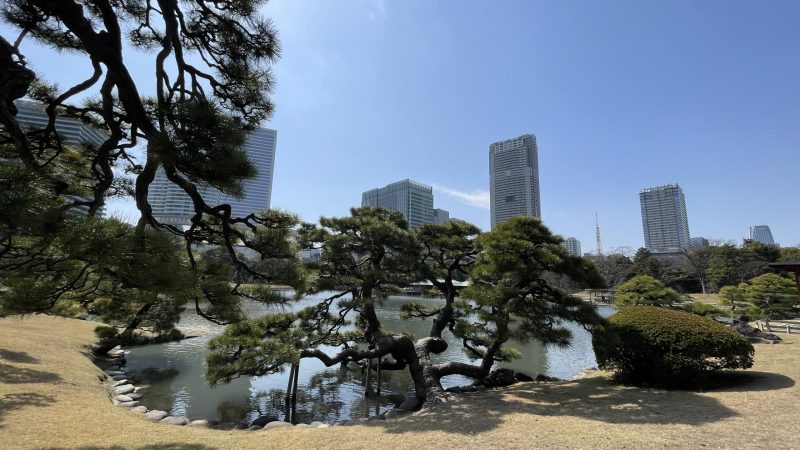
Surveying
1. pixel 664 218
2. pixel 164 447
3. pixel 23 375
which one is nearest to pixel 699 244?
pixel 664 218

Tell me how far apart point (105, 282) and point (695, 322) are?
857 centimetres

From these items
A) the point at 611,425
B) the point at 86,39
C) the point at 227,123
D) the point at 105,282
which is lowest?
the point at 611,425

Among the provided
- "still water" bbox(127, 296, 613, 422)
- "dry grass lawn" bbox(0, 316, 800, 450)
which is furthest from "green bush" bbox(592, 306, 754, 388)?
"still water" bbox(127, 296, 613, 422)

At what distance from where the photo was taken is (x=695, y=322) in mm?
6285

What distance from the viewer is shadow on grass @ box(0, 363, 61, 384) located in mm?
6311

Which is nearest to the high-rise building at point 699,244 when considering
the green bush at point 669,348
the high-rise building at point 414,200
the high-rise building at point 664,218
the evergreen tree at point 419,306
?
the high-rise building at point 664,218

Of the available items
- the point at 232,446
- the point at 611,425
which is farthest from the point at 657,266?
the point at 232,446

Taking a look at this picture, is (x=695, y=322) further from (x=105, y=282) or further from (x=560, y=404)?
(x=105, y=282)

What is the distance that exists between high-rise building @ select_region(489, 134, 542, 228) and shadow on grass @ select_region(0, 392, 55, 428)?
4576cm

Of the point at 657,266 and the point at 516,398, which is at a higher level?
the point at 657,266

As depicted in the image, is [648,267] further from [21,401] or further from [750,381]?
[21,401]

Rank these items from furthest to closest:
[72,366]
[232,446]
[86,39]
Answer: [72,366] → [232,446] → [86,39]

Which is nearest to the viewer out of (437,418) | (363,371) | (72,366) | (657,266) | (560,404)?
(437,418)

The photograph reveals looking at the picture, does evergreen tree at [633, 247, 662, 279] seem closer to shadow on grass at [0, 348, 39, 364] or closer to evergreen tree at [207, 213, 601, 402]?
evergreen tree at [207, 213, 601, 402]
